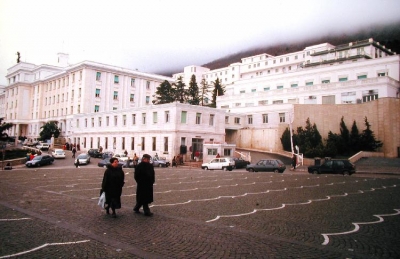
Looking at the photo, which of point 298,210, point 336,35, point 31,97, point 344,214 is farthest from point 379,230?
point 336,35

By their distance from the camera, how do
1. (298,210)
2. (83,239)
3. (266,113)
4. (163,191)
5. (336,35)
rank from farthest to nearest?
(336,35) < (266,113) < (163,191) < (298,210) < (83,239)

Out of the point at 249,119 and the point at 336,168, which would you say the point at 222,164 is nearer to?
the point at 336,168

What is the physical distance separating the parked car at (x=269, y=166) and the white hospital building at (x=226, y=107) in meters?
10.6

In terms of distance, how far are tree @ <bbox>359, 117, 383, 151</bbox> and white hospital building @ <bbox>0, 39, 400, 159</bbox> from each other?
108cm

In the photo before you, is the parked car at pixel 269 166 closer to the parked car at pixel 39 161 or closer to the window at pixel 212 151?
the window at pixel 212 151

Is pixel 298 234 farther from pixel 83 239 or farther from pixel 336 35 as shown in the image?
pixel 336 35

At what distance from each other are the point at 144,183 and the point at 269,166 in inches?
945

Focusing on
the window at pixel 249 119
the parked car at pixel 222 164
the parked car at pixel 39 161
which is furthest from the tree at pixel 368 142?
the parked car at pixel 39 161

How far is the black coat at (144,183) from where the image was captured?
34.0ft

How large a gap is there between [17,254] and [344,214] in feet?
31.9

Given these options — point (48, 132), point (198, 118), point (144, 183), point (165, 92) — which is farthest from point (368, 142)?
point (48, 132)

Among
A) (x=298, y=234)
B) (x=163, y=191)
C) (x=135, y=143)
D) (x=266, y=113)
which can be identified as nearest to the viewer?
(x=298, y=234)

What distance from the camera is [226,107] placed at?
6650cm

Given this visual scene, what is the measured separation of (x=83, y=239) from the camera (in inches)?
296
